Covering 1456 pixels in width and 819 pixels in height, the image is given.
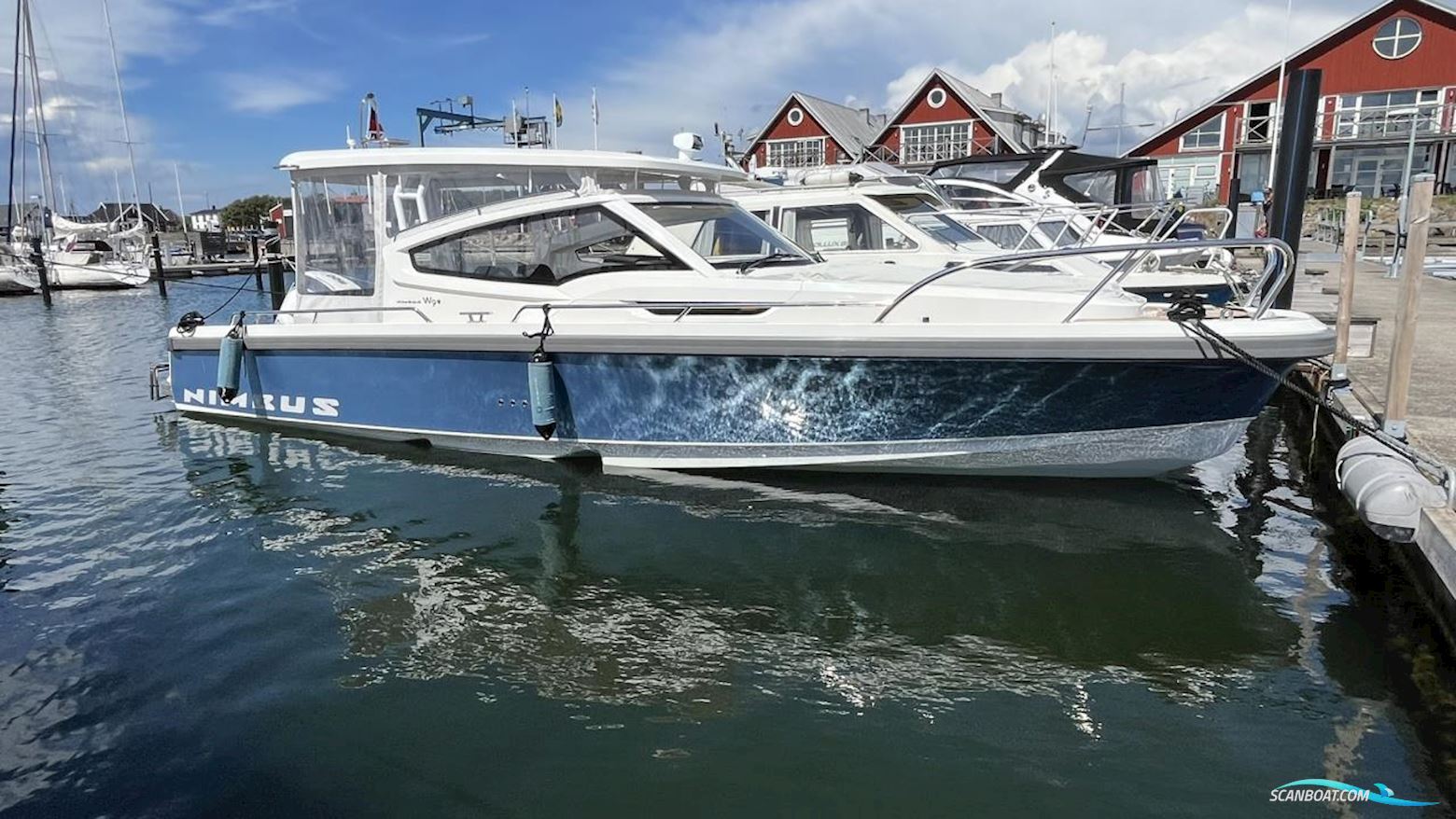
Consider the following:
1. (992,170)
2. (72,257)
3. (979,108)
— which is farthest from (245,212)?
(992,170)

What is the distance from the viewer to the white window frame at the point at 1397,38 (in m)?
34.4

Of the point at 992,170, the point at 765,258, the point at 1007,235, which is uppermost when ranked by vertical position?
the point at 992,170

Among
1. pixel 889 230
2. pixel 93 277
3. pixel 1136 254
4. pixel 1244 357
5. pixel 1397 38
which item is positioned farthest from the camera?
pixel 1397 38

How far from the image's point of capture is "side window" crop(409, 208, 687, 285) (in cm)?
684

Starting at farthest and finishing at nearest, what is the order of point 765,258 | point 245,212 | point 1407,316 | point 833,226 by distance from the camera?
point 245,212 → point 833,226 → point 765,258 → point 1407,316

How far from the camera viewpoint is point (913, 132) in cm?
4325

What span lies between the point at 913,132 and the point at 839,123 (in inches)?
134

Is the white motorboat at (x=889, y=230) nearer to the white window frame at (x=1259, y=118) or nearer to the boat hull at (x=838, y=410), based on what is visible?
the boat hull at (x=838, y=410)

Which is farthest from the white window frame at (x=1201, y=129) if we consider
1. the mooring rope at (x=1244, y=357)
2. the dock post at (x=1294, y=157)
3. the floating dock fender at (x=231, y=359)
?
the floating dock fender at (x=231, y=359)

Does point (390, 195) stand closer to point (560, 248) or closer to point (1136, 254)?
point (560, 248)

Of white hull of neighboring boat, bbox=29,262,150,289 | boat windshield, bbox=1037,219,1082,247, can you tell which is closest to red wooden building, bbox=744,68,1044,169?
white hull of neighboring boat, bbox=29,262,150,289

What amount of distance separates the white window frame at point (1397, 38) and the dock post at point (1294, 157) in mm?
32266

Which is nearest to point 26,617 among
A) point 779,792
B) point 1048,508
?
point 779,792

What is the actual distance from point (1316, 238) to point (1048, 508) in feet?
99.1
